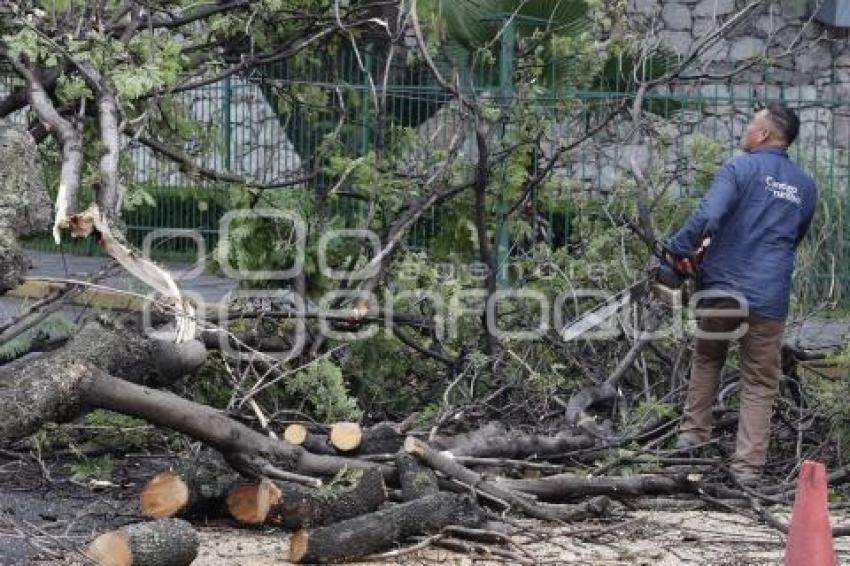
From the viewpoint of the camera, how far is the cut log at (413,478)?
23.6ft

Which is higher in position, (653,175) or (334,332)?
(653,175)

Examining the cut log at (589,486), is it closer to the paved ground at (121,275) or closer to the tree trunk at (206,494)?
the tree trunk at (206,494)

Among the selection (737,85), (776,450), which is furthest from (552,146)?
(737,85)

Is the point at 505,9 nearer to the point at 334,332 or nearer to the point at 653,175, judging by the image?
the point at 653,175

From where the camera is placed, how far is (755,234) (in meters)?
8.54

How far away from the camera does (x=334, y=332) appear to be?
29.3 feet

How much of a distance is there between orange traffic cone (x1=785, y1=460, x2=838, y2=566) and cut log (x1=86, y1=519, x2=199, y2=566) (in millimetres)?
2342

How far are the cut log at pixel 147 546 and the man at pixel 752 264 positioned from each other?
3.16 metres

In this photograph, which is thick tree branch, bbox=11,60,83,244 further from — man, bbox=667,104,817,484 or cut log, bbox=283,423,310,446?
man, bbox=667,104,817,484

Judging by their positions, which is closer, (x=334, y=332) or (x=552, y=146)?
(x=334, y=332)

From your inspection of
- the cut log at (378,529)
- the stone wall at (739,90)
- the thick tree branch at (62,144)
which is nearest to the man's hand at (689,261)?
the stone wall at (739,90)

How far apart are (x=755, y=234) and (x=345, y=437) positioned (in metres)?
2.52

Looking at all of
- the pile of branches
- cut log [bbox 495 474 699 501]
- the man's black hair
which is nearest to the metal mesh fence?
the man's black hair

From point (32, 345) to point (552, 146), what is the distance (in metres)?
3.49
